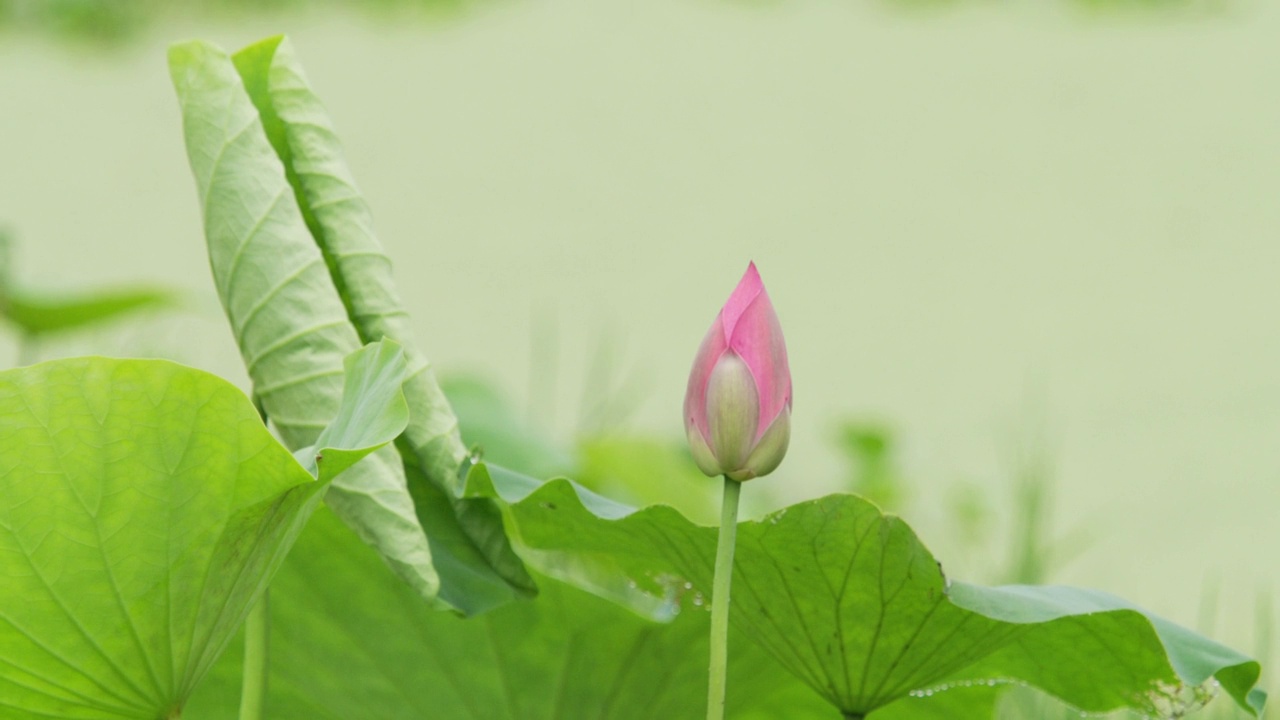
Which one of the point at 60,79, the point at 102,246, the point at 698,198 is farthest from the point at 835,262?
the point at 60,79

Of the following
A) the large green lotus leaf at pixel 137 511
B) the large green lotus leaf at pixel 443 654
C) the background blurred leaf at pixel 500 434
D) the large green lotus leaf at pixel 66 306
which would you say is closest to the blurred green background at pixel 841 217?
the large green lotus leaf at pixel 66 306

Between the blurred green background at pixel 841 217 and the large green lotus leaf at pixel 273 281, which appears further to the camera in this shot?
the blurred green background at pixel 841 217

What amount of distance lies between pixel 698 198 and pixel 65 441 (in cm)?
371

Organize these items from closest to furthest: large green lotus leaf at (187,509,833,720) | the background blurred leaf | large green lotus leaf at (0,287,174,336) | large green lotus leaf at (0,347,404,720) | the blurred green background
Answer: large green lotus leaf at (0,347,404,720), large green lotus leaf at (187,509,833,720), the background blurred leaf, large green lotus leaf at (0,287,174,336), the blurred green background

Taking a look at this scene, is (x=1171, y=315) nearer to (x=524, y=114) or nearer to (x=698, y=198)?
(x=698, y=198)

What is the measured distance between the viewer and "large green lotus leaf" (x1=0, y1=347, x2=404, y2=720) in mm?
396

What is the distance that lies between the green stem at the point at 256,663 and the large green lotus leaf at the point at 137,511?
0.04 m

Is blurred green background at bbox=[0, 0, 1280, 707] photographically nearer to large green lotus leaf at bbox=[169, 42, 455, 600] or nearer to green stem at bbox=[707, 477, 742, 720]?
large green lotus leaf at bbox=[169, 42, 455, 600]

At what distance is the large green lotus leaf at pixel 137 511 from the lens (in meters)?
0.40

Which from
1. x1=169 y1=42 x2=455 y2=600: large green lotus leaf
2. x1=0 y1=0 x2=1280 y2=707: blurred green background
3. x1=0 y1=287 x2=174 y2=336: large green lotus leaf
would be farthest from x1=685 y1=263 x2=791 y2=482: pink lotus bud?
x1=0 y1=0 x2=1280 y2=707: blurred green background

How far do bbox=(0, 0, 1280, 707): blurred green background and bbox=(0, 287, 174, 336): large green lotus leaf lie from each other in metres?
0.36

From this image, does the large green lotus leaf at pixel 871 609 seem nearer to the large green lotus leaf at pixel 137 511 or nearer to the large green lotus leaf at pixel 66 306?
the large green lotus leaf at pixel 137 511

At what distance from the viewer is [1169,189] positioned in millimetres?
3977

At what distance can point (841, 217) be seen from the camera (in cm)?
394
